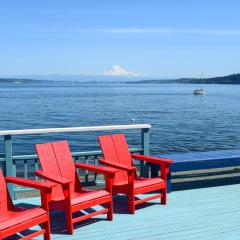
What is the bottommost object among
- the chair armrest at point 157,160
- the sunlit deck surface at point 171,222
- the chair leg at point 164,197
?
the sunlit deck surface at point 171,222

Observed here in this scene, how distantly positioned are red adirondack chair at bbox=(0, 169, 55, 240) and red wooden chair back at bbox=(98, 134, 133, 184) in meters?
1.39

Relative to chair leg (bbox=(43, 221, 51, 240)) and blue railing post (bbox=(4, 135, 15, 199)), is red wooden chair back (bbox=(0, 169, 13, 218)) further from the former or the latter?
blue railing post (bbox=(4, 135, 15, 199))

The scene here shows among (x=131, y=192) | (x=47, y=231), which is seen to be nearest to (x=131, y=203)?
(x=131, y=192)

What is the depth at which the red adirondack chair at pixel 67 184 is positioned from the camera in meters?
3.98

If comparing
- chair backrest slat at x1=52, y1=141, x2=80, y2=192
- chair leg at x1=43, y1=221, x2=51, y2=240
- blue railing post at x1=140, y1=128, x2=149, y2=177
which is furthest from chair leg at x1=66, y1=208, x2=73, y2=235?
blue railing post at x1=140, y1=128, x2=149, y2=177

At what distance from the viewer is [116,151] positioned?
5211 millimetres

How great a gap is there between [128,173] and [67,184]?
2.91 feet

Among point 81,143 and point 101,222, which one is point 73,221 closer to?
point 101,222

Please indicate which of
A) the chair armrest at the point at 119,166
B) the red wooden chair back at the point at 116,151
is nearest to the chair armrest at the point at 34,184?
the chair armrest at the point at 119,166

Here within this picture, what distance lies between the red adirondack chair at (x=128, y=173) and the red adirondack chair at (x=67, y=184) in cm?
30

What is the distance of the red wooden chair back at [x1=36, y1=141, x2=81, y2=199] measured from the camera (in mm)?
4395

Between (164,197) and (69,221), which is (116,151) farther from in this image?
(69,221)

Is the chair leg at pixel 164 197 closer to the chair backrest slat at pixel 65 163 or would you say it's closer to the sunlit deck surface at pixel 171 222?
the sunlit deck surface at pixel 171 222

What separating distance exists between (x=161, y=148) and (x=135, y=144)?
1.68m
